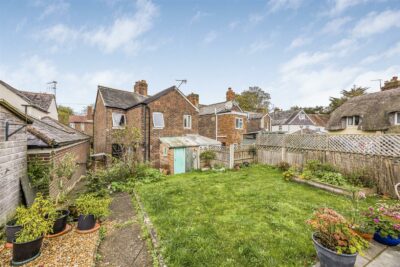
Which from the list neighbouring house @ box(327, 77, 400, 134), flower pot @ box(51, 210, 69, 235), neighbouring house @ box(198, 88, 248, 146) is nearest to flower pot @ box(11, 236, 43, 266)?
flower pot @ box(51, 210, 69, 235)

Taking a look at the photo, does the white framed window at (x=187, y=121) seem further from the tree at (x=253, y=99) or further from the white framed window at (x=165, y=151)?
the tree at (x=253, y=99)

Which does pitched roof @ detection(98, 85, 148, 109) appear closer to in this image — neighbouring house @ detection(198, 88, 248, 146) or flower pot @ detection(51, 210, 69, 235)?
neighbouring house @ detection(198, 88, 248, 146)

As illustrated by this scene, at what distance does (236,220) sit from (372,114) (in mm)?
24089

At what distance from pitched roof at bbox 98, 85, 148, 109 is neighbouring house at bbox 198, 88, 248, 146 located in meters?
9.65

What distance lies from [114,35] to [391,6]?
15.4 m

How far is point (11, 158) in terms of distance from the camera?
4617 mm

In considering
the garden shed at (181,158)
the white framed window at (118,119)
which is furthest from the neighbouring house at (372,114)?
the white framed window at (118,119)

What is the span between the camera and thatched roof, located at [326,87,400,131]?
18.3m

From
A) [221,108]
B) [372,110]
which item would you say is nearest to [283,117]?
[372,110]

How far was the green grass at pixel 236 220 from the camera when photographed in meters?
3.52

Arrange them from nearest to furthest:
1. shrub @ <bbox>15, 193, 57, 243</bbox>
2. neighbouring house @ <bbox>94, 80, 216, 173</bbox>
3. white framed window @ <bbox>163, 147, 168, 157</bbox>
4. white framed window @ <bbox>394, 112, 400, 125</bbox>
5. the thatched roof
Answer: shrub @ <bbox>15, 193, 57, 243</bbox> → white framed window @ <bbox>163, 147, 168, 157</bbox> → neighbouring house @ <bbox>94, 80, 216, 173</bbox> → white framed window @ <bbox>394, 112, 400, 125</bbox> → the thatched roof

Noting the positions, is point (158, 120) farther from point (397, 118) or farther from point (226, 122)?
point (397, 118)

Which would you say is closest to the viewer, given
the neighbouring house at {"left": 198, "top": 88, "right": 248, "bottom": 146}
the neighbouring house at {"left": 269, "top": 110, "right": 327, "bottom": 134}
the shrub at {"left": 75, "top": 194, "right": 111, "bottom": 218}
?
the shrub at {"left": 75, "top": 194, "right": 111, "bottom": 218}

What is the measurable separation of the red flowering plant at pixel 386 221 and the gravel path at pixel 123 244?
4901mm
